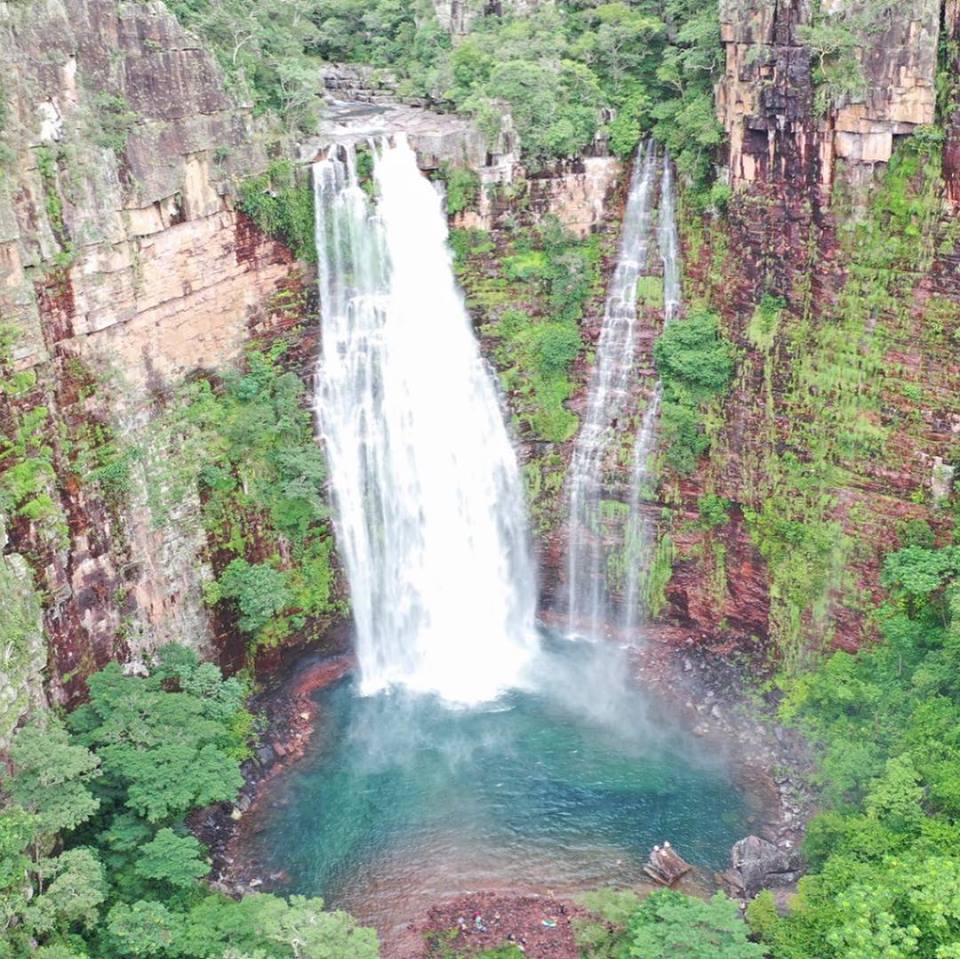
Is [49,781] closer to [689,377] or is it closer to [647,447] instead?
[647,447]

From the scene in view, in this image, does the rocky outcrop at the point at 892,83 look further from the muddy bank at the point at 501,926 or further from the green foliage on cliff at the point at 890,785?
the muddy bank at the point at 501,926

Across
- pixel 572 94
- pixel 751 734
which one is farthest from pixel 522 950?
pixel 572 94

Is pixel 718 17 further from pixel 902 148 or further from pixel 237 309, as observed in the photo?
pixel 237 309

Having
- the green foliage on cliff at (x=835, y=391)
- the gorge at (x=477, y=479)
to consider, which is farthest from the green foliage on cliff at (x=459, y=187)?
the green foliage on cliff at (x=835, y=391)

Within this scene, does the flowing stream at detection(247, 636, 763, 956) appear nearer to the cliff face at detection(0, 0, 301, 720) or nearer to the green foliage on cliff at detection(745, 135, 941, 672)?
the green foliage on cliff at detection(745, 135, 941, 672)

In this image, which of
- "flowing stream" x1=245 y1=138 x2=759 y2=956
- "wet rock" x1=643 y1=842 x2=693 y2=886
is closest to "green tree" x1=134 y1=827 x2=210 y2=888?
"flowing stream" x1=245 y1=138 x2=759 y2=956
